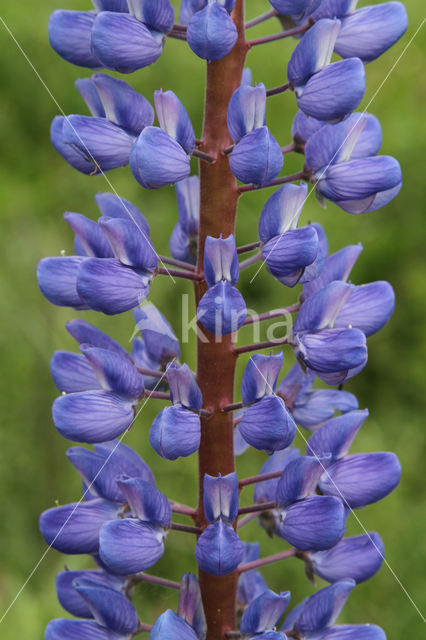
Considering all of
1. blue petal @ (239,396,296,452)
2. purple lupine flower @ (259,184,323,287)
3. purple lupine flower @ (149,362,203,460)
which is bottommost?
blue petal @ (239,396,296,452)

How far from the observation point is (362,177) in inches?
58.6

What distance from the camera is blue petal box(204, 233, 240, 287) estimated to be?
1391 millimetres

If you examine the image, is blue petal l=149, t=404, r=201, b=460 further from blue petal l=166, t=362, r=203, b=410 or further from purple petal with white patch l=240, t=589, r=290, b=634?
purple petal with white patch l=240, t=589, r=290, b=634

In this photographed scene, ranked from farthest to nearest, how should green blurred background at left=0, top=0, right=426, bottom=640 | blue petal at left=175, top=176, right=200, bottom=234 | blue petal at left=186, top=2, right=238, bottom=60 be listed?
green blurred background at left=0, top=0, right=426, bottom=640 → blue petal at left=175, top=176, right=200, bottom=234 → blue petal at left=186, top=2, right=238, bottom=60

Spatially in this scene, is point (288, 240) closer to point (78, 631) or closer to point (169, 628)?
point (169, 628)

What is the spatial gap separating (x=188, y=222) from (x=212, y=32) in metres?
0.42

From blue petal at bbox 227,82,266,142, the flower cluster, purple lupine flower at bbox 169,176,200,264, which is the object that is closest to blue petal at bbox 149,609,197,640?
the flower cluster

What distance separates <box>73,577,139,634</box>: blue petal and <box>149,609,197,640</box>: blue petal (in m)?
0.12

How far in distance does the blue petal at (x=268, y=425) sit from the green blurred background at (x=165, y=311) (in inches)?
39.6

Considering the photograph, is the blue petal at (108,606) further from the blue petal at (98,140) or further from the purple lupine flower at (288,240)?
the blue petal at (98,140)

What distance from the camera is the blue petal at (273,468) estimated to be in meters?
1.68

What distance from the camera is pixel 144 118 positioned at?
59.2 inches

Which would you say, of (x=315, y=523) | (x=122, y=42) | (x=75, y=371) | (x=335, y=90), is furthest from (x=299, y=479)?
(x=122, y=42)

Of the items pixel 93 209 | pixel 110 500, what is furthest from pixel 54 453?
pixel 110 500
